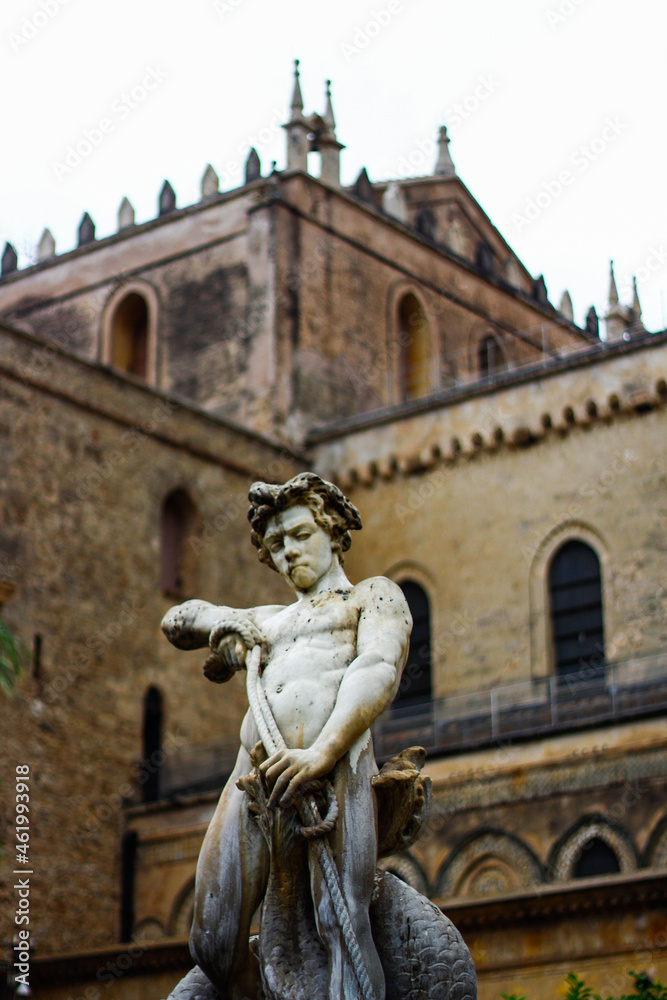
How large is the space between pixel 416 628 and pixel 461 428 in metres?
3.01

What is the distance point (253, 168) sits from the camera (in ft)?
100

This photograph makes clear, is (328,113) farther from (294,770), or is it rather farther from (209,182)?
(294,770)

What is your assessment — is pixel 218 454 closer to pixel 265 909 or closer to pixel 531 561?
pixel 531 561

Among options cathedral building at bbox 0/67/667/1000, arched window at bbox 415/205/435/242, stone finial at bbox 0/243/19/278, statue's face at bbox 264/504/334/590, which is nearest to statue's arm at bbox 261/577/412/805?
statue's face at bbox 264/504/334/590

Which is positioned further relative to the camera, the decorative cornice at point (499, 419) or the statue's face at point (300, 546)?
the decorative cornice at point (499, 419)

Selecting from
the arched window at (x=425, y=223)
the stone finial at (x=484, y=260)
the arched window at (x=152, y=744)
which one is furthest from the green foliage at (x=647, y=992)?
the stone finial at (x=484, y=260)

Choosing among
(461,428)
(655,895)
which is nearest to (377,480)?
(461,428)

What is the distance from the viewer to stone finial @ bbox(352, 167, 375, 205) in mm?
31562

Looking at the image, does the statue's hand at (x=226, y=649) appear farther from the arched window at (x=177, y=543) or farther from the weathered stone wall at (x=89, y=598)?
the arched window at (x=177, y=543)

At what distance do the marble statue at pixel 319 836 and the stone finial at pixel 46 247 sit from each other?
93.1 feet

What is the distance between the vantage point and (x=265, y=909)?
5387 mm

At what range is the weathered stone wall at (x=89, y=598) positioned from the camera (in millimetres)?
23109

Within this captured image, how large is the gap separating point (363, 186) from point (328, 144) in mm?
1302

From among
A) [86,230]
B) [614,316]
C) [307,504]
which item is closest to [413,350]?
[614,316]
